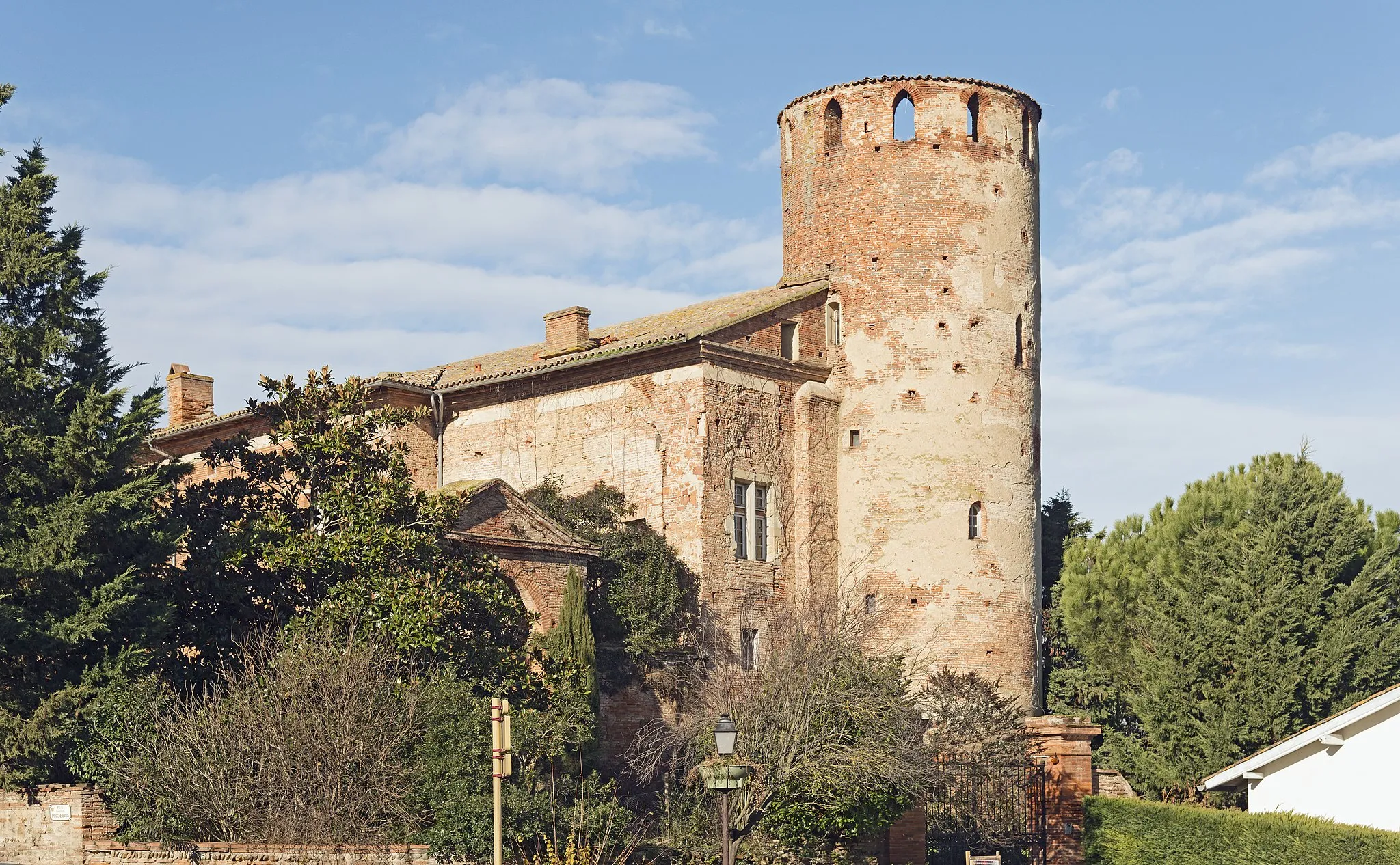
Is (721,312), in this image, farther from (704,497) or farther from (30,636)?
(30,636)

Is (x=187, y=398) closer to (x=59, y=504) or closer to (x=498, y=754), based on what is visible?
(x=59, y=504)

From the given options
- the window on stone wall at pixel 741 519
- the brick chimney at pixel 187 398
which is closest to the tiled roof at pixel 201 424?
the brick chimney at pixel 187 398

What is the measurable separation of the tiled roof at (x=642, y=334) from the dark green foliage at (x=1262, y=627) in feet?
31.1

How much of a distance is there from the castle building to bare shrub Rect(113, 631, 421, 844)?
1097 cm

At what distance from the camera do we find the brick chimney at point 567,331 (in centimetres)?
3622

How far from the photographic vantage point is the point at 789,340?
35.0 meters

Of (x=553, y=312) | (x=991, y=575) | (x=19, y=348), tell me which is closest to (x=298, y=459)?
Result: (x=19, y=348)

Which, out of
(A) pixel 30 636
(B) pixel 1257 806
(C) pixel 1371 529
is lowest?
(B) pixel 1257 806

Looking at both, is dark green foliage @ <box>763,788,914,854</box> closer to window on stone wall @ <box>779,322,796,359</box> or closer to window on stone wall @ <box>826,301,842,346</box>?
window on stone wall @ <box>779,322,796,359</box>

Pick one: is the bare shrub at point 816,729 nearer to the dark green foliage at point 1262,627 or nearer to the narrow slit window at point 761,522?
Answer: the narrow slit window at point 761,522

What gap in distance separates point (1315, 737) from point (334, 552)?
13.5m

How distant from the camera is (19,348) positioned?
2284 cm

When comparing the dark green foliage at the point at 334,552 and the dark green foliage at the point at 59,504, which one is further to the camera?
the dark green foliage at the point at 334,552

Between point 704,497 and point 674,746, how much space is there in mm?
6508
